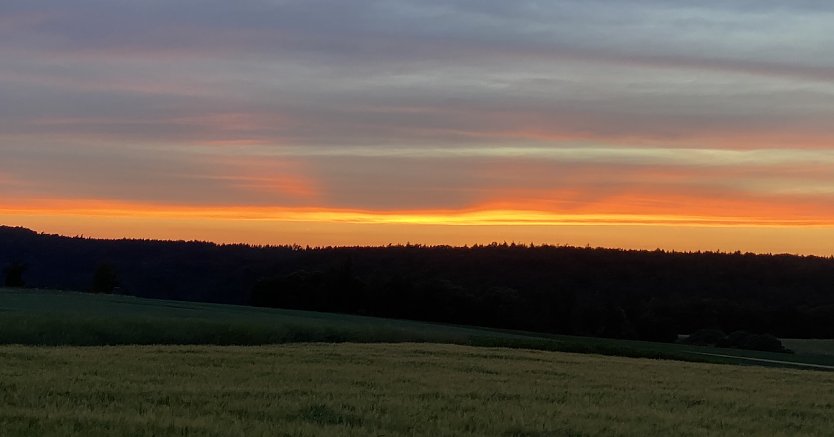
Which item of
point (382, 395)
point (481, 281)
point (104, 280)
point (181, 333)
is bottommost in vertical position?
point (382, 395)

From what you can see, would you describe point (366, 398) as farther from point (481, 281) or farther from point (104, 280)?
point (481, 281)

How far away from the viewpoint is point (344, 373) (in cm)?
2236

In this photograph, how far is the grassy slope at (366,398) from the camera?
13586 millimetres

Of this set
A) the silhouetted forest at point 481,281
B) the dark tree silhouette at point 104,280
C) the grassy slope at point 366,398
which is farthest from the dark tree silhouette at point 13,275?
the grassy slope at point 366,398

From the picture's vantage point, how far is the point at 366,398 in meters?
17.0

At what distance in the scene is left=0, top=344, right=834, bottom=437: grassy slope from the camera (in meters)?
13.6

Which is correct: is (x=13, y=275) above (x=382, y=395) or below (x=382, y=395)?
above

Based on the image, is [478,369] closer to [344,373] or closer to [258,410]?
[344,373]

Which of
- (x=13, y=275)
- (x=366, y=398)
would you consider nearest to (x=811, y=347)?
(x=366, y=398)

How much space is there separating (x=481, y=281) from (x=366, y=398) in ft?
402

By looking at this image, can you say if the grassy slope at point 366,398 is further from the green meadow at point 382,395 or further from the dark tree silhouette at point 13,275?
the dark tree silhouette at point 13,275

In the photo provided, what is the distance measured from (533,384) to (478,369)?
409 cm

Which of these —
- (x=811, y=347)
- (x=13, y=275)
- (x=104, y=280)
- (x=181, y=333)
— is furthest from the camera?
(x=104, y=280)

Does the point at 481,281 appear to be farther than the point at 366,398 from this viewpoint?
Yes
